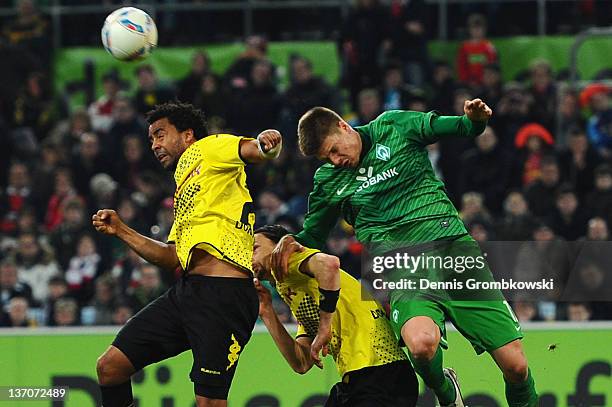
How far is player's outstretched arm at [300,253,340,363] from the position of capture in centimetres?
754

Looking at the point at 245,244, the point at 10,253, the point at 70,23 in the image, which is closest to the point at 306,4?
the point at 70,23

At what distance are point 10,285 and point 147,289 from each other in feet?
4.95

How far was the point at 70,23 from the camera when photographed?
16.0 metres

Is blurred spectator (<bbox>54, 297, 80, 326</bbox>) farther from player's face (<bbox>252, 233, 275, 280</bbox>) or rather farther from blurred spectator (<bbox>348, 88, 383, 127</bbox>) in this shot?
player's face (<bbox>252, 233, 275, 280</bbox>)

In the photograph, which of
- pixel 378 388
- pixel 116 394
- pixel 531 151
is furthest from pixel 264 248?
pixel 531 151

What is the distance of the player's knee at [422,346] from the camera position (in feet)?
25.1

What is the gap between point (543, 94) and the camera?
13.8 m

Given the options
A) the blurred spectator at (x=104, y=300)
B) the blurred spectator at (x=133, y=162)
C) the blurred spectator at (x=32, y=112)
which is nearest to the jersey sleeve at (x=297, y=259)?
the blurred spectator at (x=104, y=300)

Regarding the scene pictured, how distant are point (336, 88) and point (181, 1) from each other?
2.35 metres

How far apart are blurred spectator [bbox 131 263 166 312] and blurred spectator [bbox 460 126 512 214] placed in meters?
3.01

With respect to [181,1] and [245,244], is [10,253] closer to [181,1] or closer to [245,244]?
[181,1]

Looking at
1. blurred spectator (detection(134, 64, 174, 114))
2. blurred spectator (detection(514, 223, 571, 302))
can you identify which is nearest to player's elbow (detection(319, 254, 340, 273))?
blurred spectator (detection(514, 223, 571, 302))

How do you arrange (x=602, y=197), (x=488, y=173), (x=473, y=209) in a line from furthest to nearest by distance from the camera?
(x=488, y=173) < (x=602, y=197) < (x=473, y=209)

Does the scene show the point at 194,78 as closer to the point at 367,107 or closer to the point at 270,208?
the point at 367,107
